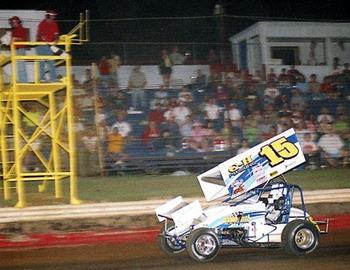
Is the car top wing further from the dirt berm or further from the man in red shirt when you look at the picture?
the man in red shirt

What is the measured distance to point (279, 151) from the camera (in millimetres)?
8648

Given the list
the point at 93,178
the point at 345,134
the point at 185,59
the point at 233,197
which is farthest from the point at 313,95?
the point at 233,197

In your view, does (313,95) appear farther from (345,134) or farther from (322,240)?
(322,240)

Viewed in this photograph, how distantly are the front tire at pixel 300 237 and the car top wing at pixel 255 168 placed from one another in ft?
2.35

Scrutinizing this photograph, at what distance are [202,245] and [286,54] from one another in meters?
16.1

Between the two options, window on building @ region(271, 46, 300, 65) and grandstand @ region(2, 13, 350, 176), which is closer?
grandstand @ region(2, 13, 350, 176)

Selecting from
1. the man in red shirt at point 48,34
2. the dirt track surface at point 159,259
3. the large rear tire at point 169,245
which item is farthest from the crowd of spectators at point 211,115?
the large rear tire at point 169,245

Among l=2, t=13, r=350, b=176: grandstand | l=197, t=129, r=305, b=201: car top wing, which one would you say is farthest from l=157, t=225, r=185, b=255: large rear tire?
l=2, t=13, r=350, b=176: grandstand

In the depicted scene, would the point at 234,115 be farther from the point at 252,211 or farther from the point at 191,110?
the point at 252,211

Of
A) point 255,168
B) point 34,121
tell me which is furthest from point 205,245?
point 34,121

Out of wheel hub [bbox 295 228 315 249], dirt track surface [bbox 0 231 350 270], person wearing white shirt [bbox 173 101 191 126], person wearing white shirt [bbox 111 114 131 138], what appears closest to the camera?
dirt track surface [bbox 0 231 350 270]

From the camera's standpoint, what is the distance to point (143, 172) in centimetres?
1567

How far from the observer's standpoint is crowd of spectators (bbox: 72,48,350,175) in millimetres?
15547

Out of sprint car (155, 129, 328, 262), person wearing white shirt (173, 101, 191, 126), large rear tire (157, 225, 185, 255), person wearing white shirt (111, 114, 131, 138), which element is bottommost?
large rear tire (157, 225, 185, 255)
